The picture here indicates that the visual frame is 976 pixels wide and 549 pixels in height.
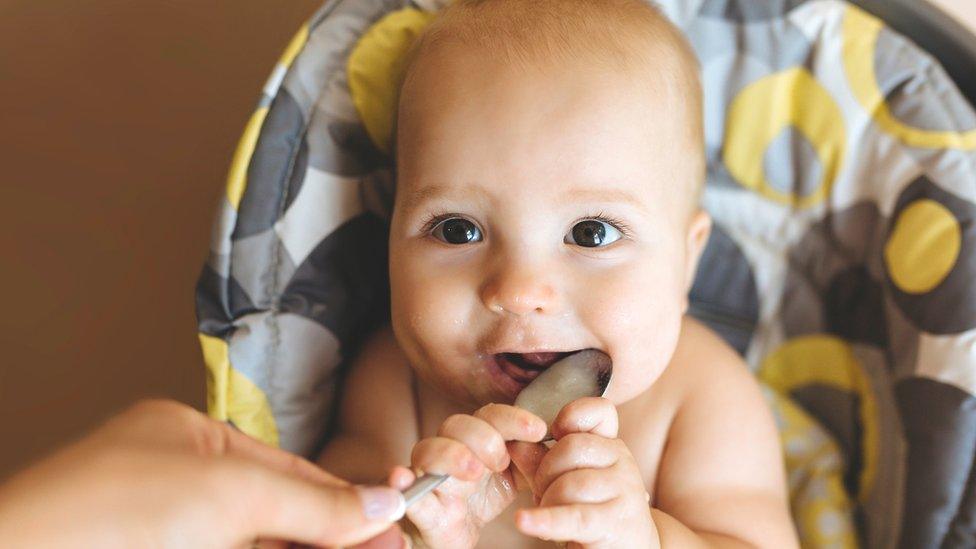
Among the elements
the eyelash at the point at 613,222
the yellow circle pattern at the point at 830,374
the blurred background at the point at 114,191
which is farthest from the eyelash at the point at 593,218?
the blurred background at the point at 114,191

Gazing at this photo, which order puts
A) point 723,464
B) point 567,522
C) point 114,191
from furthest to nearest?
Result: point 114,191 → point 723,464 → point 567,522

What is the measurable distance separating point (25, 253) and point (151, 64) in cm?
34

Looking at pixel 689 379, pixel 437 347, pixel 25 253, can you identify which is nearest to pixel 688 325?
pixel 689 379

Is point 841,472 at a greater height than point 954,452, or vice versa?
point 954,452

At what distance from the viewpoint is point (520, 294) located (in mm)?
757

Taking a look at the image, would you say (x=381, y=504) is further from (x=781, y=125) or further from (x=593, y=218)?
(x=781, y=125)

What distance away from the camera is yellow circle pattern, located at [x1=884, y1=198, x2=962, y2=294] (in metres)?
0.90

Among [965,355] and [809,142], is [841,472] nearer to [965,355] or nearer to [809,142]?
[965,355]

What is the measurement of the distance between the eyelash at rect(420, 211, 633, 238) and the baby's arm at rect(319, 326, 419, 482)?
0.67ft

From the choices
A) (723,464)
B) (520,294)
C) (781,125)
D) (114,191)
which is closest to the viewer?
(520,294)

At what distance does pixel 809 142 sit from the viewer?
40.5 inches

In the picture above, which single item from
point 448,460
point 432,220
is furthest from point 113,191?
point 448,460

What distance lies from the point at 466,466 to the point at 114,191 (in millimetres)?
939

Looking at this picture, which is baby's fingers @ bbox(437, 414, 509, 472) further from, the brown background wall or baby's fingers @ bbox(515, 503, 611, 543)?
the brown background wall
